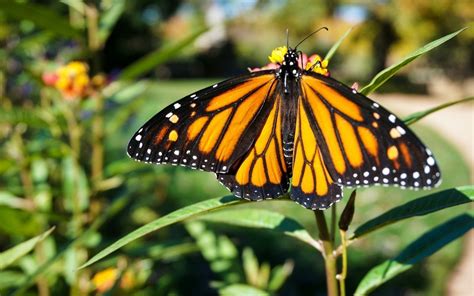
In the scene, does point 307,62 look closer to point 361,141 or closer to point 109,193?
point 361,141

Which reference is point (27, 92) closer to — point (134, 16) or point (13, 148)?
point (13, 148)

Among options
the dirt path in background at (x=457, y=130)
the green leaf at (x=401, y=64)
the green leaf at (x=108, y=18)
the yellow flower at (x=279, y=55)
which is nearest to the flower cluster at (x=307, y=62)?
the yellow flower at (x=279, y=55)

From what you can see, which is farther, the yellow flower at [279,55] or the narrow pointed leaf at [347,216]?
the yellow flower at [279,55]

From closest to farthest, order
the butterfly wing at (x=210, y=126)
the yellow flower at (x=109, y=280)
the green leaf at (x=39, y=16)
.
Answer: the butterfly wing at (x=210, y=126) < the green leaf at (x=39, y=16) < the yellow flower at (x=109, y=280)

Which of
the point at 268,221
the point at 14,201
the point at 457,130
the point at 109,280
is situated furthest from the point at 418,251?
the point at 457,130

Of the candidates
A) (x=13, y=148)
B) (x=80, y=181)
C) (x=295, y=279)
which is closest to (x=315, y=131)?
(x=80, y=181)

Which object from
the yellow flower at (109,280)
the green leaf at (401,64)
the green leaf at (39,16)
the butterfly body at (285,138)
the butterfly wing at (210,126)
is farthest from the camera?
the yellow flower at (109,280)

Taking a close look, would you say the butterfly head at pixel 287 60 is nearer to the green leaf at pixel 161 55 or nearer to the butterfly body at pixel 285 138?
the butterfly body at pixel 285 138
